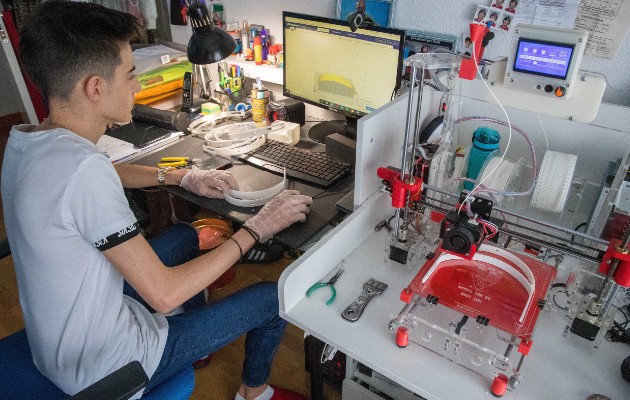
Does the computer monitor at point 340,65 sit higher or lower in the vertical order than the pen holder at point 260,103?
higher

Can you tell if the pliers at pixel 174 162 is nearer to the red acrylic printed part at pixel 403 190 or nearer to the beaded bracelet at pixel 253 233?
the beaded bracelet at pixel 253 233

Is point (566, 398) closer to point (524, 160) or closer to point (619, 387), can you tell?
point (619, 387)

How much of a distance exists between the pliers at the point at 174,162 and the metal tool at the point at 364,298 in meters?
0.87

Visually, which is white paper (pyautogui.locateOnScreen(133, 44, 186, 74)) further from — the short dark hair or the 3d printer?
the 3d printer

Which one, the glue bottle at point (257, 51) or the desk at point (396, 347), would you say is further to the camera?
the glue bottle at point (257, 51)

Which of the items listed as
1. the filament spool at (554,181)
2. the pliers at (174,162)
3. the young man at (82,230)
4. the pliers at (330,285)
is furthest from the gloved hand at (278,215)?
the filament spool at (554,181)

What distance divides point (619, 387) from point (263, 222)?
87 centimetres

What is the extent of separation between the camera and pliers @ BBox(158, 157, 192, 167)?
5.35ft

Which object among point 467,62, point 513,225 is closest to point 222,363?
point 513,225

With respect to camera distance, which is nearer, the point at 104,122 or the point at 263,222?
the point at 104,122

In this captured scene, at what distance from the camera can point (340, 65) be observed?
5.57 feet

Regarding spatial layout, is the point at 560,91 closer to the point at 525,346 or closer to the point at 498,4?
the point at 525,346

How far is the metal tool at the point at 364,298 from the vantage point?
3.25ft

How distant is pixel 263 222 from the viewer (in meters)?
1.26
